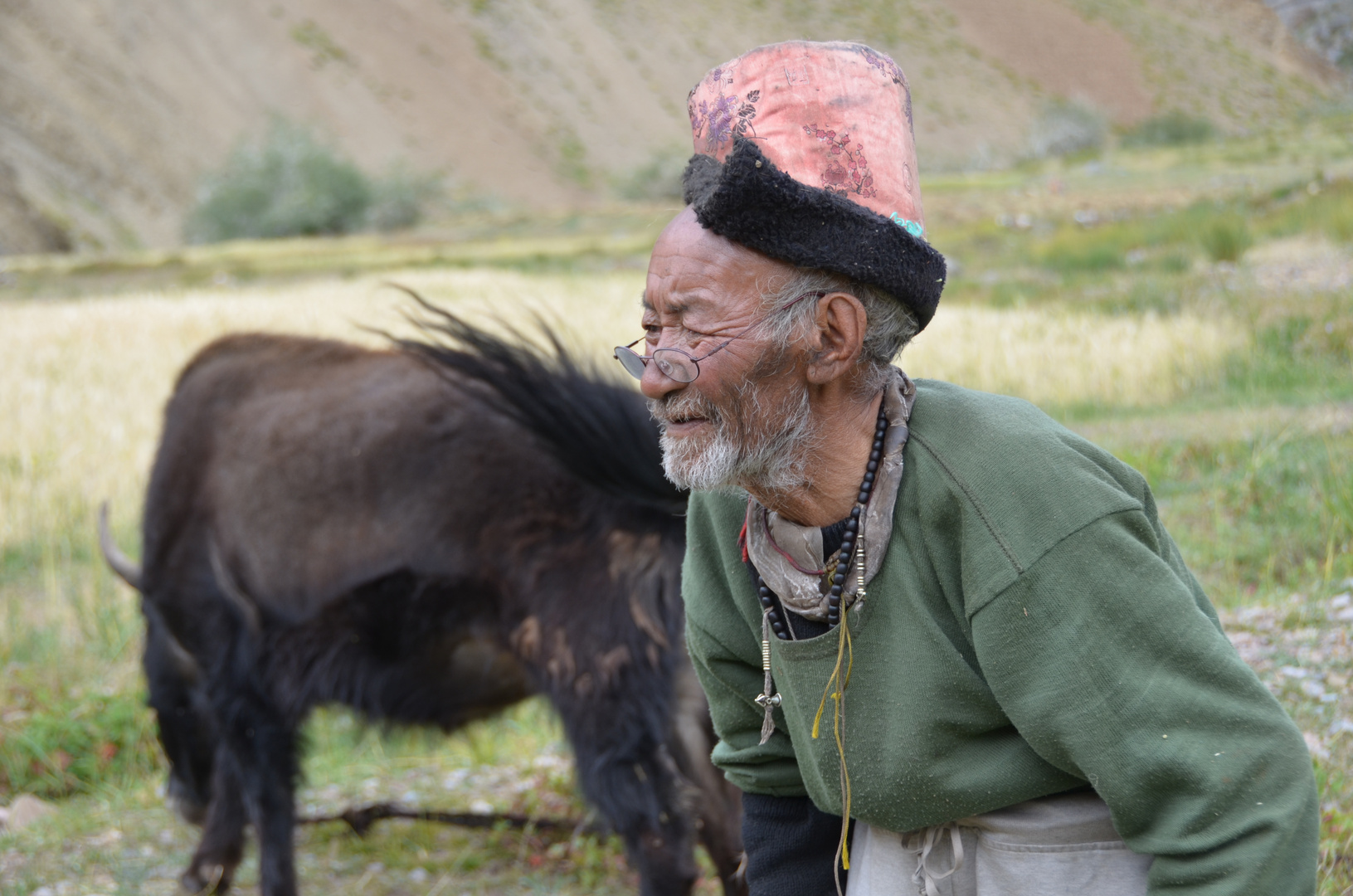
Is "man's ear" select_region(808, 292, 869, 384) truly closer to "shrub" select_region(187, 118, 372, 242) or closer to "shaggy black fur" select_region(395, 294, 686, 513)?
"shaggy black fur" select_region(395, 294, 686, 513)

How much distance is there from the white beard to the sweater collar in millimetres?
A: 105

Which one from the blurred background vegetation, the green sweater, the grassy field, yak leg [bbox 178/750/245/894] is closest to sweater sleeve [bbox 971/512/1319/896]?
the green sweater

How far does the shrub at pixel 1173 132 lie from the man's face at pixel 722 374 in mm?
48222

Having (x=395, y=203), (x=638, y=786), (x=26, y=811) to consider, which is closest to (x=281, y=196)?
(x=395, y=203)

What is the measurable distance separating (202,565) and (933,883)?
2.84 metres

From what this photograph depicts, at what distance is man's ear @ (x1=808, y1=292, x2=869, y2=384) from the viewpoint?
1659mm

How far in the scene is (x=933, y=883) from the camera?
5.92 ft

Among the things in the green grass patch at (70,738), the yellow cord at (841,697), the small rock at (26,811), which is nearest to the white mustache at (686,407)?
the yellow cord at (841,697)

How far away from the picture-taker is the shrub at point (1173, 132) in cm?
4609

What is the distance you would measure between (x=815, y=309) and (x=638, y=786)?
183 cm

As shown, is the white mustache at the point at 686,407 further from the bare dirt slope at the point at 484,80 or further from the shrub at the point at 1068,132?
the shrub at the point at 1068,132

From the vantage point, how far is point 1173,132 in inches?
1849

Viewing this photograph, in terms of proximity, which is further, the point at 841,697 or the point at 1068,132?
the point at 1068,132

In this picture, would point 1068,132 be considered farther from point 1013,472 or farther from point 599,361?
point 1013,472
